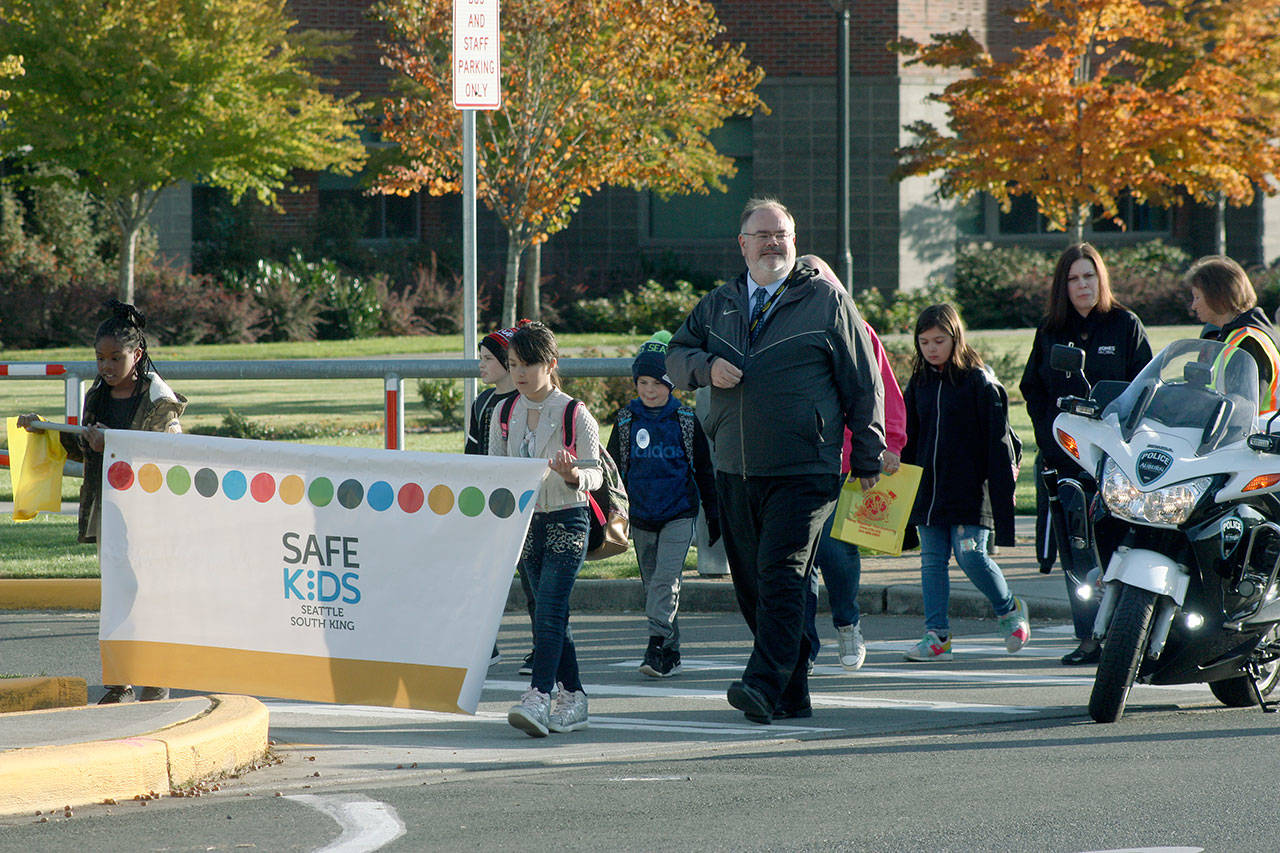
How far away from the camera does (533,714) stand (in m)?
6.33

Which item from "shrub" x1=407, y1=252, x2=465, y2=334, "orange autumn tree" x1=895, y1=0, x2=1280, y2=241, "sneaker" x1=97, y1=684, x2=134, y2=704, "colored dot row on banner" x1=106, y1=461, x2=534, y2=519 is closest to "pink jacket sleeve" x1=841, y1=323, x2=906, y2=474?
"colored dot row on banner" x1=106, y1=461, x2=534, y2=519

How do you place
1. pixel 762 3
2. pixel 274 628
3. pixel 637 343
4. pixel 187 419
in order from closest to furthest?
1. pixel 274 628
2. pixel 187 419
3. pixel 637 343
4. pixel 762 3

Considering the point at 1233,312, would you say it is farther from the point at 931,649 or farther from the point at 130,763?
the point at 130,763

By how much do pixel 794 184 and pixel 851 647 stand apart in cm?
2378

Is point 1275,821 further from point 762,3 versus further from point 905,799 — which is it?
point 762,3

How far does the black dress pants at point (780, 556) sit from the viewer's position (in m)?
6.52

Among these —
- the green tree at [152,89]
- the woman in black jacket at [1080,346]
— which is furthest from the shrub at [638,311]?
the woman in black jacket at [1080,346]

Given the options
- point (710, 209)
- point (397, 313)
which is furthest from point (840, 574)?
point (710, 209)

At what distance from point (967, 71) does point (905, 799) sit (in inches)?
1099

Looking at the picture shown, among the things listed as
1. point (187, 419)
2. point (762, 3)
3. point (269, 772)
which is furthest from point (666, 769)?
point (762, 3)

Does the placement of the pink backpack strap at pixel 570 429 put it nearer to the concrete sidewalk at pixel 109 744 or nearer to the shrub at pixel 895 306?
the concrete sidewalk at pixel 109 744

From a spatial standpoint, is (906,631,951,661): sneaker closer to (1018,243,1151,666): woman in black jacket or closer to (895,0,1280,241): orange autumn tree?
(1018,243,1151,666): woman in black jacket

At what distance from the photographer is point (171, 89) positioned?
23.5 m

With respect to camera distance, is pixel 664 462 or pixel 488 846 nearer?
pixel 488 846
